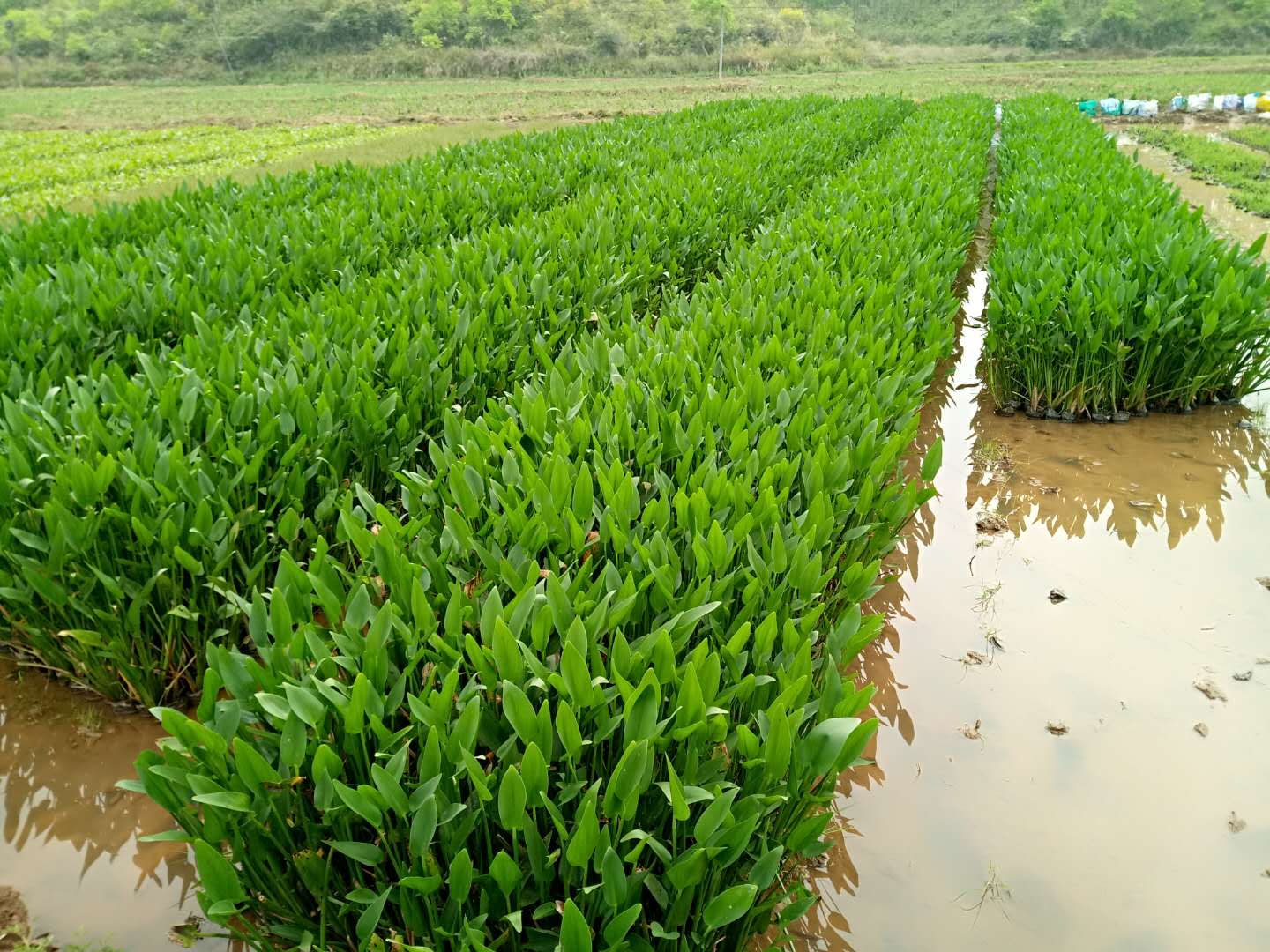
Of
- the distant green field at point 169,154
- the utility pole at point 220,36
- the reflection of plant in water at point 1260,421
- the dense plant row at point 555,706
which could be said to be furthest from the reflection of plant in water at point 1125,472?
the utility pole at point 220,36

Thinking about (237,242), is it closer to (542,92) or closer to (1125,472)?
(1125,472)

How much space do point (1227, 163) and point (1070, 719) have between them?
49.0 feet

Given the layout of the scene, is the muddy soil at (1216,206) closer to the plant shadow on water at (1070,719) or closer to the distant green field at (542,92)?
the plant shadow on water at (1070,719)

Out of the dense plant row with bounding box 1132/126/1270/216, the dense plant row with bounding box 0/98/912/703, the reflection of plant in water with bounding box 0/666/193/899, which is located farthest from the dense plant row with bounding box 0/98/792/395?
the dense plant row with bounding box 1132/126/1270/216

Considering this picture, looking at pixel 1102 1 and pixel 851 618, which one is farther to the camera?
pixel 1102 1

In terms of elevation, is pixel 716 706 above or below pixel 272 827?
above

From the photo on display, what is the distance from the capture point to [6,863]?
6.47 feet

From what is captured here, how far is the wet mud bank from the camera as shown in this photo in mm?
1910

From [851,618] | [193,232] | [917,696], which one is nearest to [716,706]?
[851,618]

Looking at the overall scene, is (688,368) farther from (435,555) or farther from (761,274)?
(761,274)

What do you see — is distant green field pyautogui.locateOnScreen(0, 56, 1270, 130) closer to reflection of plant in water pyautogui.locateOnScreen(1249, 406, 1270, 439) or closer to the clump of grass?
reflection of plant in water pyautogui.locateOnScreen(1249, 406, 1270, 439)

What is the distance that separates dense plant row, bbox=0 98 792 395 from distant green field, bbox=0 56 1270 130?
1730 centimetres

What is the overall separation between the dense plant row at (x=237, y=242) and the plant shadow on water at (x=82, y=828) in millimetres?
1268

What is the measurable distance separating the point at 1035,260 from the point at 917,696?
3.49 meters
